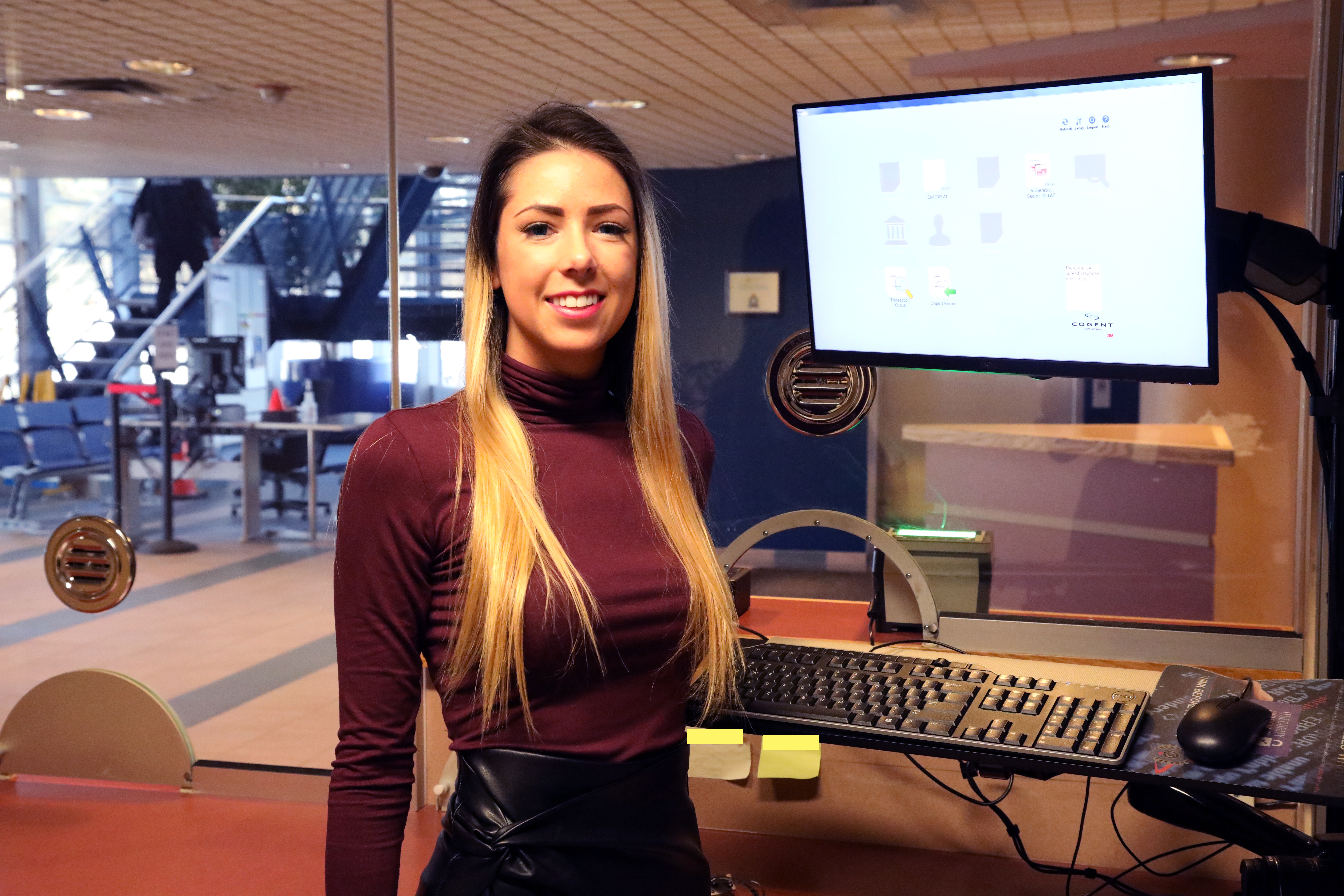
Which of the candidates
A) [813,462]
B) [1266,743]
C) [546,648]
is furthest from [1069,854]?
[546,648]

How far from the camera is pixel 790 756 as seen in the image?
1666mm

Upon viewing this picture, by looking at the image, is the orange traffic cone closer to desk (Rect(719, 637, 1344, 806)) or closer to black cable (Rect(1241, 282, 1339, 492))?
desk (Rect(719, 637, 1344, 806))

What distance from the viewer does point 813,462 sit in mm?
2533

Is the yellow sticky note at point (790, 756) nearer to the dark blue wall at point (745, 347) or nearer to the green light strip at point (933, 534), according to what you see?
the green light strip at point (933, 534)

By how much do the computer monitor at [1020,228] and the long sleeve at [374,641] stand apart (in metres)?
0.97

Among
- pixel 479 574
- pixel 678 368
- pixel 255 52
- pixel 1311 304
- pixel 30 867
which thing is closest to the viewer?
pixel 479 574

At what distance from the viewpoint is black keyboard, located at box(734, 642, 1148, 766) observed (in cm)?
135

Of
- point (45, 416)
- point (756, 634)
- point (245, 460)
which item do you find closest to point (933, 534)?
point (756, 634)

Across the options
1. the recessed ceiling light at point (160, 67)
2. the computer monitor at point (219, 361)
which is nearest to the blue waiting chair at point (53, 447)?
the computer monitor at point (219, 361)

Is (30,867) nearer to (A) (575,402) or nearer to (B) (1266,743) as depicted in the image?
(A) (575,402)

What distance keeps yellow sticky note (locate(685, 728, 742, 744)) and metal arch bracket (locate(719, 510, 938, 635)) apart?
0.32m

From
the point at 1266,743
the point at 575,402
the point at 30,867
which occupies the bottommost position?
the point at 30,867

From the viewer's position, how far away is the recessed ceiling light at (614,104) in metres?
2.91

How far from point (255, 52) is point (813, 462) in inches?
71.9
